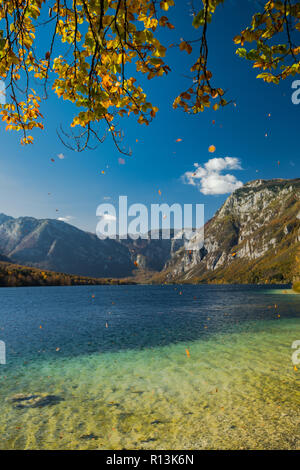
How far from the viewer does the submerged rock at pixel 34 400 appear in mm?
10875

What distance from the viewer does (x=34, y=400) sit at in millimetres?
11445

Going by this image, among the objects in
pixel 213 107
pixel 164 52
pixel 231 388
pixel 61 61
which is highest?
pixel 61 61

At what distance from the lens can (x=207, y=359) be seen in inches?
687

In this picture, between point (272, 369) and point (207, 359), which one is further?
point (207, 359)

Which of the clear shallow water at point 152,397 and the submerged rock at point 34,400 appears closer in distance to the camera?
the clear shallow water at point 152,397

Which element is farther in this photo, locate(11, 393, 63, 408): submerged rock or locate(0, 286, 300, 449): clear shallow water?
locate(11, 393, 63, 408): submerged rock

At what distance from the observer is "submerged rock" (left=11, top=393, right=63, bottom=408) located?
1088 cm

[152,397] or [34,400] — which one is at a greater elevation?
[152,397]

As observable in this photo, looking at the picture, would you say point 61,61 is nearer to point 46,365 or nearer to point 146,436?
point 146,436
